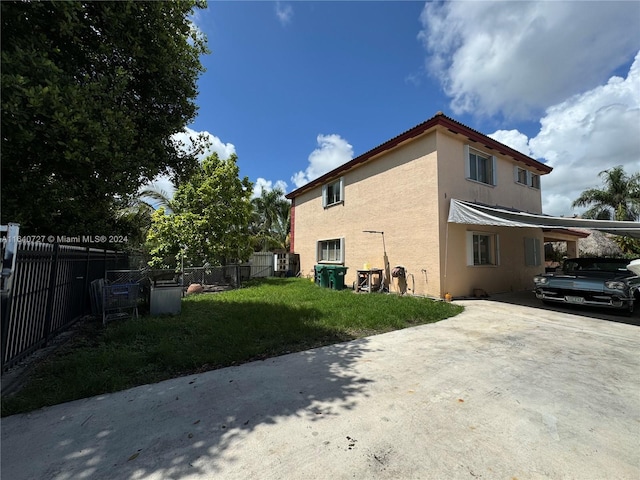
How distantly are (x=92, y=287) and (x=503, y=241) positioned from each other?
1377cm

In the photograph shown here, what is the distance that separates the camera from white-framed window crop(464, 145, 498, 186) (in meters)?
11.2

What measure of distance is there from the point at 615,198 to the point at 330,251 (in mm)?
24038

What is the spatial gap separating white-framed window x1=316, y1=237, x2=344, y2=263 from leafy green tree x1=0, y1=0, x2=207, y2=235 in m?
9.82

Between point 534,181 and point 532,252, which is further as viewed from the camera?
point 534,181

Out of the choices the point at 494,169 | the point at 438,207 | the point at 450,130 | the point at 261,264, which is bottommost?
the point at 261,264

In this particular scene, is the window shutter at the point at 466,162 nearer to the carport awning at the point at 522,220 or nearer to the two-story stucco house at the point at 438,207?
the two-story stucco house at the point at 438,207

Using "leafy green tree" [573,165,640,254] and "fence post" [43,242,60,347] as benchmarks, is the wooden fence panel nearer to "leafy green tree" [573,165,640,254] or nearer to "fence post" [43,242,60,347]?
"fence post" [43,242,60,347]

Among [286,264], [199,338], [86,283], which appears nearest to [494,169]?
[199,338]

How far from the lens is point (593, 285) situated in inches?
308

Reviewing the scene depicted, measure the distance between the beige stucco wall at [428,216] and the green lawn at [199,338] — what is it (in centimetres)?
198

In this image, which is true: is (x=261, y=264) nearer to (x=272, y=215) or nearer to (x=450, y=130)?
(x=272, y=215)

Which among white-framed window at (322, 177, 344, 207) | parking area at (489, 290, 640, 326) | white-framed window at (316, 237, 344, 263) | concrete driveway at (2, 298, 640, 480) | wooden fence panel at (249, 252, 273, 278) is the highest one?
white-framed window at (322, 177, 344, 207)

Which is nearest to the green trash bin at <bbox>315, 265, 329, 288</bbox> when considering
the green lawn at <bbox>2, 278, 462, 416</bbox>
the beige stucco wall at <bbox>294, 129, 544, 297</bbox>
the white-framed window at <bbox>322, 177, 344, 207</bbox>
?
the beige stucco wall at <bbox>294, 129, 544, 297</bbox>

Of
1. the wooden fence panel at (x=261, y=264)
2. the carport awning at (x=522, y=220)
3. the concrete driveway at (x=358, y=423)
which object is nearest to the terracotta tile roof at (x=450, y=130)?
the carport awning at (x=522, y=220)
